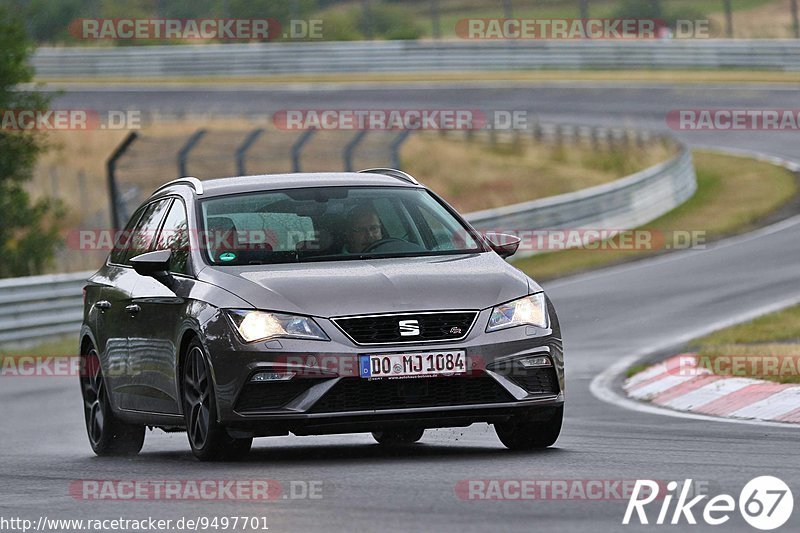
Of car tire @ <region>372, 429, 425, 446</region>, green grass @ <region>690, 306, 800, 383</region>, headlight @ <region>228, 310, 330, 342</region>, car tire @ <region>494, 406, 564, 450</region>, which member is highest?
headlight @ <region>228, 310, 330, 342</region>

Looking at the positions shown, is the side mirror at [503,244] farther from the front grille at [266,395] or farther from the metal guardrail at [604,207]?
the metal guardrail at [604,207]

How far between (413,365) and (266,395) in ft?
2.41

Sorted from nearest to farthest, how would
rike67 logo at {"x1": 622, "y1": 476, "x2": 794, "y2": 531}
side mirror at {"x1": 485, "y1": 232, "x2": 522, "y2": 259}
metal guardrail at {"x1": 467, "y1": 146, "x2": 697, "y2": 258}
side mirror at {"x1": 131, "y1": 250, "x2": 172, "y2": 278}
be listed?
rike67 logo at {"x1": 622, "y1": 476, "x2": 794, "y2": 531} → side mirror at {"x1": 131, "y1": 250, "x2": 172, "y2": 278} → side mirror at {"x1": 485, "y1": 232, "x2": 522, "y2": 259} → metal guardrail at {"x1": 467, "y1": 146, "x2": 697, "y2": 258}

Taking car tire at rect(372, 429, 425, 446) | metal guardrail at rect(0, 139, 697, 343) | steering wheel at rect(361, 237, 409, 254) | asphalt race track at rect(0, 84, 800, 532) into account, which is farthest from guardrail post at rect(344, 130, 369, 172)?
steering wheel at rect(361, 237, 409, 254)

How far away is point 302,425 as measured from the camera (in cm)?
816

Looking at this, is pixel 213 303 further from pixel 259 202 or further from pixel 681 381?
pixel 681 381

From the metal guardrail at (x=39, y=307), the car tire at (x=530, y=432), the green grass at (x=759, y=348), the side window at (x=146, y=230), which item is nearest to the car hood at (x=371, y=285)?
the car tire at (x=530, y=432)

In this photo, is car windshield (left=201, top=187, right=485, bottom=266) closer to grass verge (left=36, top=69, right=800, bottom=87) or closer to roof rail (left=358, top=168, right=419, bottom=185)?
roof rail (left=358, top=168, right=419, bottom=185)

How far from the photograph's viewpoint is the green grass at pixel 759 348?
12227 mm

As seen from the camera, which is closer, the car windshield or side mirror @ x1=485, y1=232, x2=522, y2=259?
the car windshield

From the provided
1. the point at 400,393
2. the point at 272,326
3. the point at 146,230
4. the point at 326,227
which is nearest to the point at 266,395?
the point at 272,326

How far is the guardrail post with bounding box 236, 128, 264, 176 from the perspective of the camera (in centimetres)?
2378

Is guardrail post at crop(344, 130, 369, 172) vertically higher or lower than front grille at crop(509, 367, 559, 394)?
lower

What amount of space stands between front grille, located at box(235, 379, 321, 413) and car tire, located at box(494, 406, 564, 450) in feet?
4.08
